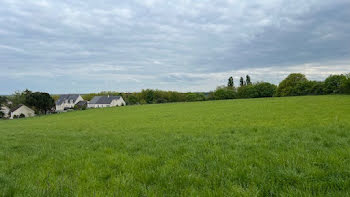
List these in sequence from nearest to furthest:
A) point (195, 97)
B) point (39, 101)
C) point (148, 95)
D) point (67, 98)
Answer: point (39, 101) → point (195, 97) → point (67, 98) → point (148, 95)

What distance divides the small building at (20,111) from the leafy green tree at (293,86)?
105 m

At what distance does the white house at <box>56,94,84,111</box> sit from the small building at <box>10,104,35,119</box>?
29.4 m

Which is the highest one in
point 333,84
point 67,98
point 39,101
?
point 67,98

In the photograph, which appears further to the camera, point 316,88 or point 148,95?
point 148,95

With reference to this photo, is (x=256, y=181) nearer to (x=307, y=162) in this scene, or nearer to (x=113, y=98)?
(x=307, y=162)

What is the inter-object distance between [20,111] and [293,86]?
4344 inches

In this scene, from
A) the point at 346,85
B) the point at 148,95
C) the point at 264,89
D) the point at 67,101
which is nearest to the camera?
the point at 346,85

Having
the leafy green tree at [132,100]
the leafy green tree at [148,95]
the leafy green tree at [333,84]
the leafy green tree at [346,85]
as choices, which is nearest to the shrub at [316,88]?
the leafy green tree at [333,84]

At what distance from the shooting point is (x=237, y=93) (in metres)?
90.5

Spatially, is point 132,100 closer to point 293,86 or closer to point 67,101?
point 67,101

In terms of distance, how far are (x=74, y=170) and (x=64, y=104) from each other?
106m

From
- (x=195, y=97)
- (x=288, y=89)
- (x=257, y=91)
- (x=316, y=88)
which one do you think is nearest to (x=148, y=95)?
(x=195, y=97)

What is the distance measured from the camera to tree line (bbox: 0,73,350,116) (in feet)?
196

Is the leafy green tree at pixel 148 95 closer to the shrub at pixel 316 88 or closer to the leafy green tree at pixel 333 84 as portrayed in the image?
the shrub at pixel 316 88
